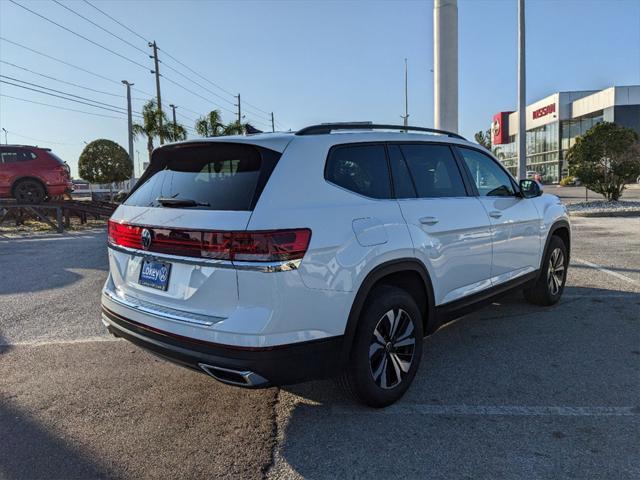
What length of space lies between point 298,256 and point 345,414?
1.27 metres

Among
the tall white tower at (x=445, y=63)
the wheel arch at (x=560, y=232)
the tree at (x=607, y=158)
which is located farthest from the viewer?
the tree at (x=607, y=158)

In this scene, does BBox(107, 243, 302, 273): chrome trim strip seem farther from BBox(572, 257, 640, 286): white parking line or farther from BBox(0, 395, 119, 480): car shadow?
BBox(572, 257, 640, 286): white parking line

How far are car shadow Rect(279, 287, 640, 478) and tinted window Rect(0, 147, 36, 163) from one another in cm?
1539

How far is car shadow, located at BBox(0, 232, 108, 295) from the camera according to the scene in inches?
309

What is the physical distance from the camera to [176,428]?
3289 millimetres

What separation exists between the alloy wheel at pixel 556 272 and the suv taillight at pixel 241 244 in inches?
154

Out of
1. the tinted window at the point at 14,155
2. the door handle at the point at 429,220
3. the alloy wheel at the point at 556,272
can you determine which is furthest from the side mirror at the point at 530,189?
the tinted window at the point at 14,155

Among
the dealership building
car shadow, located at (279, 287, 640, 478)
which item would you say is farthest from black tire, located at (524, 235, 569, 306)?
the dealership building

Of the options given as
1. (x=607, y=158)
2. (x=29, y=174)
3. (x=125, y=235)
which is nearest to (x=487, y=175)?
(x=125, y=235)

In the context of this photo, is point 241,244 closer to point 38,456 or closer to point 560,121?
point 38,456

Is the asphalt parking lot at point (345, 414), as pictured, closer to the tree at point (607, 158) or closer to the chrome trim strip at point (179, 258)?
the chrome trim strip at point (179, 258)

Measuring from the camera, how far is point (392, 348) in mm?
3494

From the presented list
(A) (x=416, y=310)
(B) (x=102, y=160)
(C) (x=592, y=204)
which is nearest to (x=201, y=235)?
(A) (x=416, y=310)

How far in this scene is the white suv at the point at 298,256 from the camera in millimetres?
2787
